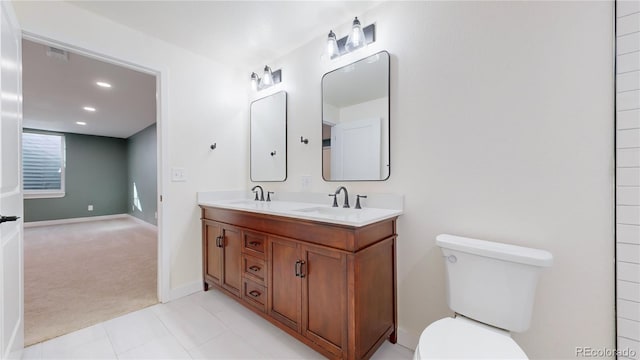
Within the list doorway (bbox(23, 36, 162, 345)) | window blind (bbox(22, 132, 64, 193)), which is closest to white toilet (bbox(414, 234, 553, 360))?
doorway (bbox(23, 36, 162, 345))

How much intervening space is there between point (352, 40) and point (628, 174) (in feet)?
5.08

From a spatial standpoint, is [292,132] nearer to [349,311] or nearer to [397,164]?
[397,164]

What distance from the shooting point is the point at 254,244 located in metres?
1.80

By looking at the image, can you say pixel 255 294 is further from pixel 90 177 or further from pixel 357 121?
pixel 90 177

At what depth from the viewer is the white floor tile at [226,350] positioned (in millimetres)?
1481

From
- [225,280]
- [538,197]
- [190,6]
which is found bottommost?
[225,280]

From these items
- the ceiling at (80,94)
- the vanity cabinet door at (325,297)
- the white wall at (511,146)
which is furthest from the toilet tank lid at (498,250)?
the ceiling at (80,94)

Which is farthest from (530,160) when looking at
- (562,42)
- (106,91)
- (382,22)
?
(106,91)

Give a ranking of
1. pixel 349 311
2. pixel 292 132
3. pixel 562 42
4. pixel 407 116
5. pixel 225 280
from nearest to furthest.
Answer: pixel 562 42
pixel 349 311
pixel 407 116
pixel 225 280
pixel 292 132

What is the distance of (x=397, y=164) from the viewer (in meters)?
1.64

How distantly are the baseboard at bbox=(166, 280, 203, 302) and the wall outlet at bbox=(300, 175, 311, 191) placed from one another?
136 cm

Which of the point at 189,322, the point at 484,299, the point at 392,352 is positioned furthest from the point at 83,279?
the point at 484,299

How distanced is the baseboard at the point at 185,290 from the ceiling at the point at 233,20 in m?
2.17

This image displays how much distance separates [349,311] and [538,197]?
1.06 meters
